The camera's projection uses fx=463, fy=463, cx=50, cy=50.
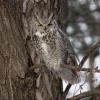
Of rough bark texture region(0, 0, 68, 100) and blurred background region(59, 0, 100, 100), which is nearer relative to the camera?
rough bark texture region(0, 0, 68, 100)

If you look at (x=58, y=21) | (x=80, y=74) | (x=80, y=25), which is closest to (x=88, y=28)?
(x=80, y=25)

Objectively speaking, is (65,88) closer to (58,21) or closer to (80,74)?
(80,74)

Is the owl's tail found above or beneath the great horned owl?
beneath

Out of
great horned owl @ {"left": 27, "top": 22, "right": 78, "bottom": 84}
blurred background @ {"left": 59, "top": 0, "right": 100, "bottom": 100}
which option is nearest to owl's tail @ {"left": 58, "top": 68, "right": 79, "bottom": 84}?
great horned owl @ {"left": 27, "top": 22, "right": 78, "bottom": 84}

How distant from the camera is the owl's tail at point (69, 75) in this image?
3.41m

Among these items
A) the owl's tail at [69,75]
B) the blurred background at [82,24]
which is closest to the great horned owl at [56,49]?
the owl's tail at [69,75]

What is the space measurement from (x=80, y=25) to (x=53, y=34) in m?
3.66

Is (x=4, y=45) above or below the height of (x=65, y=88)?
above

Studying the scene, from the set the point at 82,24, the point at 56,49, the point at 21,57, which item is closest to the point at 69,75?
the point at 56,49

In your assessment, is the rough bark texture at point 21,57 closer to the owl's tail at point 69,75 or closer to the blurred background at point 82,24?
the owl's tail at point 69,75

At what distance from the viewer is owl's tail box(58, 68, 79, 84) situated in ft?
11.2

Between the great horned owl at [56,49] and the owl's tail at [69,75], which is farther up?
the great horned owl at [56,49]

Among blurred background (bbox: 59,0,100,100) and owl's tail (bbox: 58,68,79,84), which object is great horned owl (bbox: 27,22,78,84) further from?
blurred background (bbox: 59,0,100,100)

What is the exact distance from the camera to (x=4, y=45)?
337 centimetres
